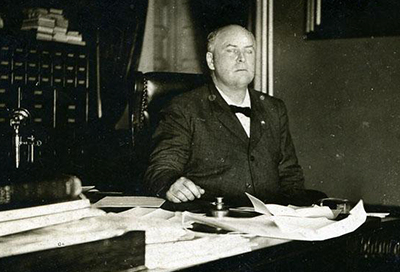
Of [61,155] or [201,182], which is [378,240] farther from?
[61,155]

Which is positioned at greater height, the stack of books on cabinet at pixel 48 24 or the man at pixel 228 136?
the stack of books on cabinet at pixel 48 24

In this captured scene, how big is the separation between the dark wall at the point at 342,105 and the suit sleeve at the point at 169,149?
4.38 ft

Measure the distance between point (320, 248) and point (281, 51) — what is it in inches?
113

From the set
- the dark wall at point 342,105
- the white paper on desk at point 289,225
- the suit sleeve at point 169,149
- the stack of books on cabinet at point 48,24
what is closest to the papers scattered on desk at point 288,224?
the white paper on desk at point 289,225

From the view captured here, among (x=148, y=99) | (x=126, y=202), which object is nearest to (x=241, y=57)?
(x=148, y=99)

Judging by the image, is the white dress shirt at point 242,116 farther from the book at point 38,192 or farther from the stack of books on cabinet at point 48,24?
the book at point 38,192

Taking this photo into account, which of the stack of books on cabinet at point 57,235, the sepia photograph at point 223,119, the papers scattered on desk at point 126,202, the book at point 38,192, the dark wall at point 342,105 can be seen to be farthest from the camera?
the dark wall at point 342,105

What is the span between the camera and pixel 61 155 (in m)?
3.67

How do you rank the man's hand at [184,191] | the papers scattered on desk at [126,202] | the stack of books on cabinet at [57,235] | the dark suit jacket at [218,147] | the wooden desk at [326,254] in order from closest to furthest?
1. the stack of books on cabinet at [57,235]
2. the wooden desk at [326,254]
3. the papers scattered on desk at [126,202]
4. the man's hand at [184,191]
5. the dark suit jacket at [218,147]

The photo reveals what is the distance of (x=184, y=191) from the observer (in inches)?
69.9

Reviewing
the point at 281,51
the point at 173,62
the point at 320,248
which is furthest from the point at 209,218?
Answer: the point at 173,62

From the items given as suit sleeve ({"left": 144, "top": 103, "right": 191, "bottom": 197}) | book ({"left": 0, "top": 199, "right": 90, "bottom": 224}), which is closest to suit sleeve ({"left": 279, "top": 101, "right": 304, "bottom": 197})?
suit sleeve ({"left": 144, "top": 103, "right": 191, "bottom": 197})

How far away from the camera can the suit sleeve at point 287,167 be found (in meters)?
2.81

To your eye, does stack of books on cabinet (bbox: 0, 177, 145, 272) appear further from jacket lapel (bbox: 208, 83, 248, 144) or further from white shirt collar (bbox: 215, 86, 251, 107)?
white shirt collar (bbox: 215, 86, 251, 107)
